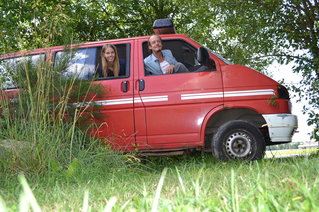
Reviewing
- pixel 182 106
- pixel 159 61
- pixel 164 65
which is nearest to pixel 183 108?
pixel 182 106

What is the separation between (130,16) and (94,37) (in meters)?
1.91

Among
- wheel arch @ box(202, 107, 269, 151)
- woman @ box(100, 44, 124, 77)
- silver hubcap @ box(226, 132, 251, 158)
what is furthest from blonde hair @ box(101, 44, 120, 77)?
silver hubcap @ box(226, 132, 251, 158)

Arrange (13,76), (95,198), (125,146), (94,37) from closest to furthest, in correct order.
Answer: (95,198) < (13,76) < (125,146) < (94,37)

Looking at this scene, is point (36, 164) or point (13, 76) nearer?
point (36, 164)

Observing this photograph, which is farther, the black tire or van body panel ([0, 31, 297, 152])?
van body panel ([0, 31, 297, 152])

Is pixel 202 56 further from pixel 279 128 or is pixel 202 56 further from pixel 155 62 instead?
pixel 279 128

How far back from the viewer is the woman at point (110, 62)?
654 cm

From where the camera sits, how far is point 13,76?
5.69 meters

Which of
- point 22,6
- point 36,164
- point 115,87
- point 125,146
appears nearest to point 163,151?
point 125,146

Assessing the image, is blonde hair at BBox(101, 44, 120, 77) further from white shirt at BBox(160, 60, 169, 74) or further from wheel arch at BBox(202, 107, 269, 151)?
wheel arch at BBox(202, 107, 269, 151)

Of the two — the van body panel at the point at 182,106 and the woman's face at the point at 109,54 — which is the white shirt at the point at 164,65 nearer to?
the van body panel at the point at 182,106

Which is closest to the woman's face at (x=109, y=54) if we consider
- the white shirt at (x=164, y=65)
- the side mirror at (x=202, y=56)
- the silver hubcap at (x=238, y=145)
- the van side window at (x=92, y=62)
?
the van side window at (x=92, y=62)

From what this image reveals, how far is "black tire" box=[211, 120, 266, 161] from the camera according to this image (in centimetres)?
601

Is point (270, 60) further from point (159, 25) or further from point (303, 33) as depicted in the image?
point (159, 25)
